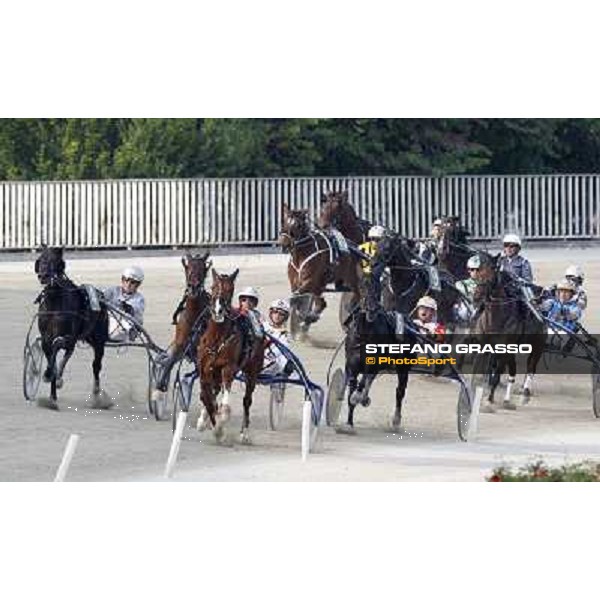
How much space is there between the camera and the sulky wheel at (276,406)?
107ft

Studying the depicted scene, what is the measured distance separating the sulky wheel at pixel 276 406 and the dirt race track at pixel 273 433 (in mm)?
182

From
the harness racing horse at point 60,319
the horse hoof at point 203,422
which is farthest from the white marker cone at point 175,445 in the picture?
the harness racing horse at point 60,319

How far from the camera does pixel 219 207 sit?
41.9m

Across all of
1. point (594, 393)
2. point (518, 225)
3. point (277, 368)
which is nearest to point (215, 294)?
point (277, 368)

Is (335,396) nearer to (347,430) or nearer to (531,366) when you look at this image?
(347,430)

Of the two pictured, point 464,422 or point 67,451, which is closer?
point 67,451

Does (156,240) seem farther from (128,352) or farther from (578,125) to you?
(578,125)

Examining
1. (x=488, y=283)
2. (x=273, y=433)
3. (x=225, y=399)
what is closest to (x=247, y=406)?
(x=225, y=399)

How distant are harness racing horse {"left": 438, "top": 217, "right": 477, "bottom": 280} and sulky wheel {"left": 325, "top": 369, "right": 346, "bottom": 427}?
5.68 m

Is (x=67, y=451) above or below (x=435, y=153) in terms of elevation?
below

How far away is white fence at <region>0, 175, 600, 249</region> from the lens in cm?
4188

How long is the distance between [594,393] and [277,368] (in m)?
5.39

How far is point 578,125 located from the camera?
44719 millimetres

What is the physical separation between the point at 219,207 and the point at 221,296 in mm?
11480
